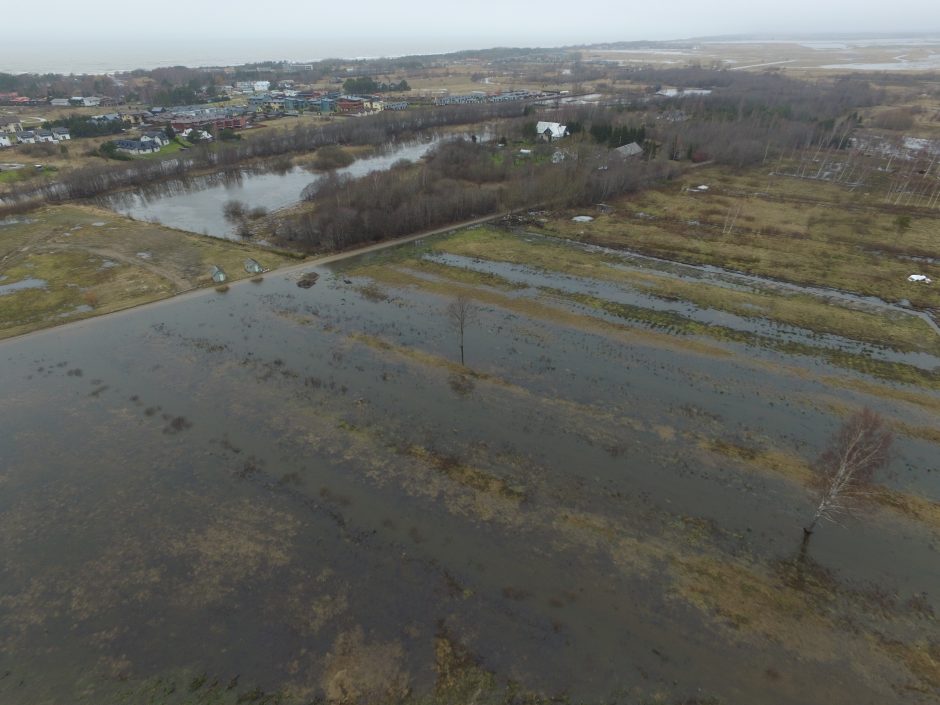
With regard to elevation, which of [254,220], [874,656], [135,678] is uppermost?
[254,220]

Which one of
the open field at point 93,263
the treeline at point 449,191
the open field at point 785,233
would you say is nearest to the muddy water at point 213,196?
the open field at point 93,263

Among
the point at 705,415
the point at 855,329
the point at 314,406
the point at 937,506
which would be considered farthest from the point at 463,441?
the point at 855,329

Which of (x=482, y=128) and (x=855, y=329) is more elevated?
(x=482, y=128)

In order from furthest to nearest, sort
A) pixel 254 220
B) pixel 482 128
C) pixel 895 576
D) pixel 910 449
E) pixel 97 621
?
1. pixel 482 128
2. pixel 254 220
3. pixel 910 449
4. pixel 895 576
5. pixel 97 621

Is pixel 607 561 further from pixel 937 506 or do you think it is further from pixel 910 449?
pixel 910 449

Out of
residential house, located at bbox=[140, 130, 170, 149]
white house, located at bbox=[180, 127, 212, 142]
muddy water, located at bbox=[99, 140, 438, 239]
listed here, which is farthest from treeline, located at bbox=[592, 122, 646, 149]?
residential house, located at bbox=[140, 130, 170, 149]

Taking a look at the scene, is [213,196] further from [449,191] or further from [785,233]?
[785,233]

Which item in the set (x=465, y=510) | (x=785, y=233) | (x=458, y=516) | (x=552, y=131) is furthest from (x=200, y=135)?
(x=458, y=516)
